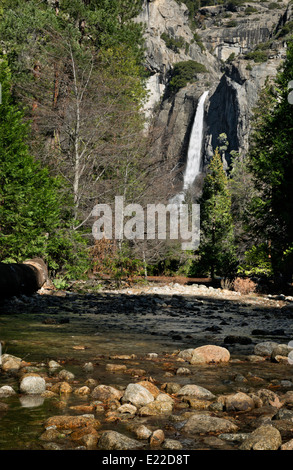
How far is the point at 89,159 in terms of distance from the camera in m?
17.0

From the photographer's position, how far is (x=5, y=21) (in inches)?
851

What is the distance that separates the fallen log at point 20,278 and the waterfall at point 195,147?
157 feet

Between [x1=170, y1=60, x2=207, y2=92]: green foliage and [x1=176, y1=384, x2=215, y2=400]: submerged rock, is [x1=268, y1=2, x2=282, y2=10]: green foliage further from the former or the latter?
[x1=176, y1=384, x2=215, y2=400]: submerged rock

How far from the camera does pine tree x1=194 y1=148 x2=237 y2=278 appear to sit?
30.1 meters

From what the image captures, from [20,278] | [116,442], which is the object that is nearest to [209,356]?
[116,442]

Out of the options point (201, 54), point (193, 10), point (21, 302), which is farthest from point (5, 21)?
point (193, 10)

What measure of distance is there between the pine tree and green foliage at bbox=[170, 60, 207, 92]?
201ft

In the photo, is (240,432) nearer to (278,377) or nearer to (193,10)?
(278,377)

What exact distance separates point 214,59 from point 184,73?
88.2ft

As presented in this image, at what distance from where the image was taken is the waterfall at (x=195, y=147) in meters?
64.8

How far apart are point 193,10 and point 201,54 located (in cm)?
3168

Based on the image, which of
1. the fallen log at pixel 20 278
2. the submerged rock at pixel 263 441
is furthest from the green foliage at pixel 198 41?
the submerged rock at pixel 263 441

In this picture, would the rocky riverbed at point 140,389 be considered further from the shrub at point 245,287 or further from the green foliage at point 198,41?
the green foliage at point 198,41

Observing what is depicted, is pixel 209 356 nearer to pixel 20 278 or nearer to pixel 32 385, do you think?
pixel 32 385
